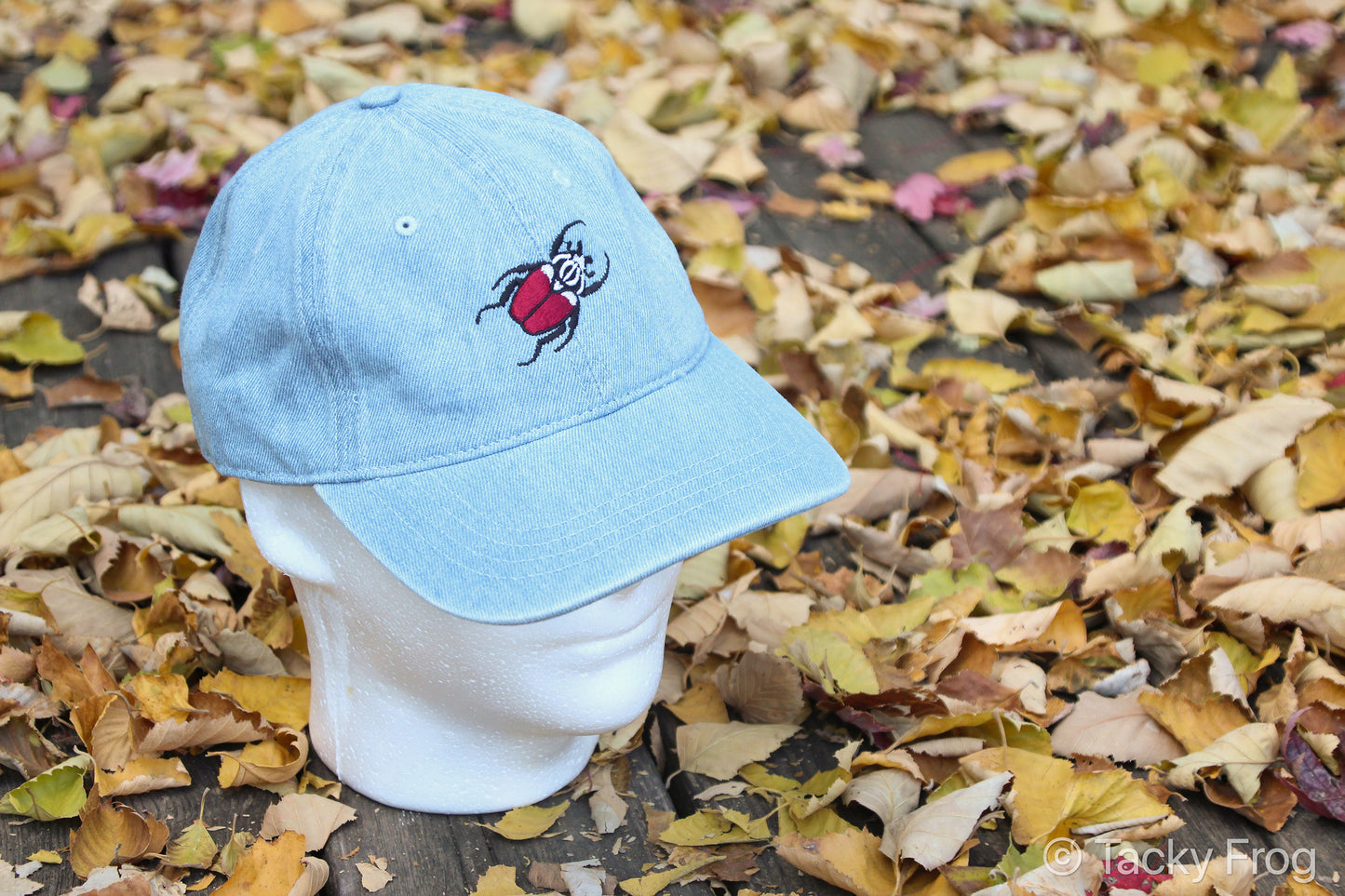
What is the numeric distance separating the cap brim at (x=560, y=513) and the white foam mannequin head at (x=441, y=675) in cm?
6

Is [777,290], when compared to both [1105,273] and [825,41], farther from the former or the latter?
[825,41]

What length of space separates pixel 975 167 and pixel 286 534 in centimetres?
171

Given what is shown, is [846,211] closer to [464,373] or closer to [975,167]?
[975,167]

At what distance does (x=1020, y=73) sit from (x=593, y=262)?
1929mm

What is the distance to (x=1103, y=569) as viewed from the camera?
1472mm

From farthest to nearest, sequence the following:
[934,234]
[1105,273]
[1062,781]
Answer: [934,234] → [1105,273] → [1062,781]

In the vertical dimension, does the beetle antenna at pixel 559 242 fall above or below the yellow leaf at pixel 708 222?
above

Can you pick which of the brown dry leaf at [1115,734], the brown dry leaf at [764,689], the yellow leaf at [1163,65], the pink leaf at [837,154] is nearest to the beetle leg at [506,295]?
the brown dry leaf at [764,689]

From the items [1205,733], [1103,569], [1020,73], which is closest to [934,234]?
[1020,73]

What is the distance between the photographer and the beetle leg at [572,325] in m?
0.99

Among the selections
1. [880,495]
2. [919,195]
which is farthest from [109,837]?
[919,195]

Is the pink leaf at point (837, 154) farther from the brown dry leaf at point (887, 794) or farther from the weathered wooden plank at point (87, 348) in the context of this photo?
the brown dry leaf at point (887, 794)

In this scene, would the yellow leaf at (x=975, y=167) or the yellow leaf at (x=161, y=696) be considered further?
the yellow leaf at (x=975, y=167)

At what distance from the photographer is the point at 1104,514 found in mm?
1595
